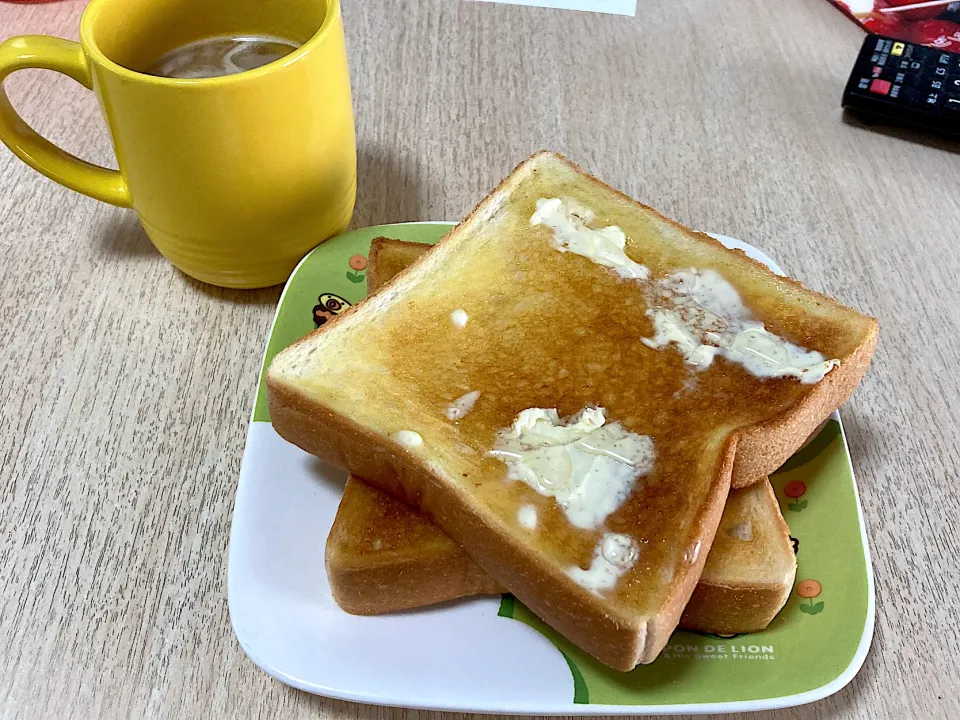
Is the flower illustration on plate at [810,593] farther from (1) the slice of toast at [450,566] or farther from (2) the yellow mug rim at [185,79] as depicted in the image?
(2) the yellow mug rim at [185,79]

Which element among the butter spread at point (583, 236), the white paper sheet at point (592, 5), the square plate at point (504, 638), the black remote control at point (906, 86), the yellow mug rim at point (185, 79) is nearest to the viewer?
the square plate at point (504, 638)

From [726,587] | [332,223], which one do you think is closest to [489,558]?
[726,587]

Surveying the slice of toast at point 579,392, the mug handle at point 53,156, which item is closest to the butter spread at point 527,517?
the slice of toast at point 579,392

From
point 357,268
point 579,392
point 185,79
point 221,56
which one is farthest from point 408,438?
point 221,56

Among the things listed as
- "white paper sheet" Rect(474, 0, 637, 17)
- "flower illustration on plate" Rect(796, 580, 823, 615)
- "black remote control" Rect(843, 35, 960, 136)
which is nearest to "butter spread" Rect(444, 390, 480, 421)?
"flower illustration on plate" Rect(796, 580, 823, 615)

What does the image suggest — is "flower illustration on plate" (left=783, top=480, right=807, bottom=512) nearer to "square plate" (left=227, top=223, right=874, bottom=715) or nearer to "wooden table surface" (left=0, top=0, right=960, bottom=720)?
"square plate" (left=227, top=223, right=874, bottom=715)

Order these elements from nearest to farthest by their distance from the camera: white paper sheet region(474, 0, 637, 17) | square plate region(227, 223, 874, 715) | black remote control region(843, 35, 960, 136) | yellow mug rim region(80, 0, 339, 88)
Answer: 1. square plate region(227, 223, 874, 715)
2. yellow mug rim region(80, 0, 339, 88)
3. black remote control region(843, 35, 960, 136)
4. white paper sheet region(474, 0, 637, 17)

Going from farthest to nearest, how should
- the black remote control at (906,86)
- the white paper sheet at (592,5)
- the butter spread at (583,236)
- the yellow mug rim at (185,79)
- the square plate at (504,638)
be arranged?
the white paper sheet at (592,5)
the black remote control at (906,86)
the butter spread at (583,236)
the yellow mug rim at (185,79)
the square plate at (504,638)
